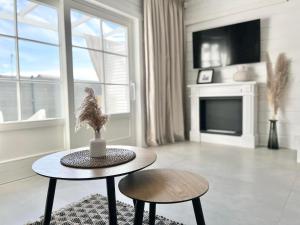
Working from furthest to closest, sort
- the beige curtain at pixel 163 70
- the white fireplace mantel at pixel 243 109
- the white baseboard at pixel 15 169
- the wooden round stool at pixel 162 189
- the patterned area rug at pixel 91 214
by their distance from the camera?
1. the beige curtain at pixel 163 70
2. the white fireplace mantel at pixel 243 109
3. the white baseboard at pixel 15 169
4. the patterned area rug at pixel 91 214
5. the wooden round stool at pixel 162 189

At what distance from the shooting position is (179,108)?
426 centimetres

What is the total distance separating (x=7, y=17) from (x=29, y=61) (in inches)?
18.4

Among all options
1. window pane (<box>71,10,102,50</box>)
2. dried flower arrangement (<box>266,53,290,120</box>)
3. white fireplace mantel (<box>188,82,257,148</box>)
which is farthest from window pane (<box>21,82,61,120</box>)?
dried flower arrangement (<box>266,53,290,120</box>)

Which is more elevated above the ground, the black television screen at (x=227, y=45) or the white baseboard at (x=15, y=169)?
the black television screen at (x=227, y=45)

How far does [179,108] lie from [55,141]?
225cm

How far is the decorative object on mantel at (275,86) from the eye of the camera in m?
3.46

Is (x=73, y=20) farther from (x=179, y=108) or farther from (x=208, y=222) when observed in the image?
(x=208, y=222)

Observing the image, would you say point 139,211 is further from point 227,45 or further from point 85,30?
point 227,45

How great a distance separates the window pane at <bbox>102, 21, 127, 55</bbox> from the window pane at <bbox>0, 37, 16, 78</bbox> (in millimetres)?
1296

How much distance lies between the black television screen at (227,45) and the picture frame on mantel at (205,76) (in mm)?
104

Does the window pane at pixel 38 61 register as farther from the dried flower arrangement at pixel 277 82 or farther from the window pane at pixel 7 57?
the dried flower arrangement at pixel 277 82

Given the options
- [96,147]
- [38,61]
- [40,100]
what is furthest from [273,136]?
[38,61]

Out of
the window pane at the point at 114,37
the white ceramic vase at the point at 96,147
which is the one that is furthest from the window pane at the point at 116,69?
the white ceramic vase at the point at 96,147

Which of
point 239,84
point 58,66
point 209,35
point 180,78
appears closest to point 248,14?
point 209,35
